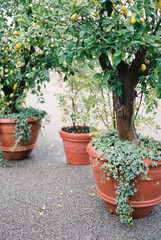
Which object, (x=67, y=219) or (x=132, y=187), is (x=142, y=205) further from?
(x=67, y=219)

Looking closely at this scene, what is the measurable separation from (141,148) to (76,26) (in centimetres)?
109

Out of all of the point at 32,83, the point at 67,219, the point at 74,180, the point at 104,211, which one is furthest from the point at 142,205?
the point at 32,83

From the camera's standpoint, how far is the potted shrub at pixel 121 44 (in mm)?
1276

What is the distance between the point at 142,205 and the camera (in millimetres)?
1759

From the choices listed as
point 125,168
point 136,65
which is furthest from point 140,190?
point 136,65

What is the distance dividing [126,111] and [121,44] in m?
0.66

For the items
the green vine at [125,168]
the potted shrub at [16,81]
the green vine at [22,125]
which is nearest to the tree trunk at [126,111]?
the green vine at [125,168]

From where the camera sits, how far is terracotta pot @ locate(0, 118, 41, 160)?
9.74 feet

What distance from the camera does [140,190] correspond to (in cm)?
172

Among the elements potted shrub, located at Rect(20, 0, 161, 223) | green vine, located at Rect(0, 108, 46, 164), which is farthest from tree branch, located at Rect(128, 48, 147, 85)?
green vine, located at Rect(0, 108, 46, 164)

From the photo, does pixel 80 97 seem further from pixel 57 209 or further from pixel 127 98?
pixel 57 209

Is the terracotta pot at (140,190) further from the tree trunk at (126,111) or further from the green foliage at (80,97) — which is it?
the green foliage at (80,97)

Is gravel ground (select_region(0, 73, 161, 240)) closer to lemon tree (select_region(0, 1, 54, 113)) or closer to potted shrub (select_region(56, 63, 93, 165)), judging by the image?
potted shrub (select_region(56, 63, 93, 165))

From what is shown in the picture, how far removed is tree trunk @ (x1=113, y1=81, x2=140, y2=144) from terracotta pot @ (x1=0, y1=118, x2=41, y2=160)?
1.49m
